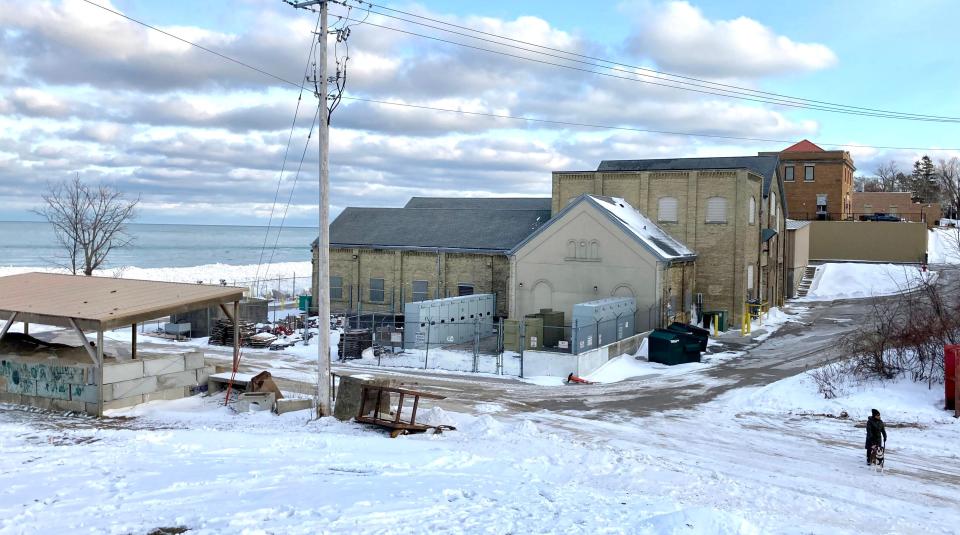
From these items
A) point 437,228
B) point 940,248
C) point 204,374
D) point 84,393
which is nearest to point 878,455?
point 204,374

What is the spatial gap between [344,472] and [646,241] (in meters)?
25.2

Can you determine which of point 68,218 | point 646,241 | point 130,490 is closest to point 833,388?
point 646,241

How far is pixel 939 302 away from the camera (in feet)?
77.0

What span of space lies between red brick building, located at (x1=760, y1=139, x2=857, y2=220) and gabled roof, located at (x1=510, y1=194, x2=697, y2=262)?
1694 inches

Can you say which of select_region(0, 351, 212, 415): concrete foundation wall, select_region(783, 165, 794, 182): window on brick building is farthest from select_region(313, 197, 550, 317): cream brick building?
select_region(783, 165, 794, 182): window on brick building

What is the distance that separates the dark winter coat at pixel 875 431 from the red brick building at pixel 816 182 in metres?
66.8

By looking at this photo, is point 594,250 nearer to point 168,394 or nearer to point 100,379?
point 168,394

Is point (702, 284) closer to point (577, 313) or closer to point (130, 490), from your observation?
point (577, 313)

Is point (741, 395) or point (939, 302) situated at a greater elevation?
point (939, 302)

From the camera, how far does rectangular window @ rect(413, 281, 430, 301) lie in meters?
44.8

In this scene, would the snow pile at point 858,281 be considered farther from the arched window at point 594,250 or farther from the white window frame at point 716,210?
the arched window at point 594,250

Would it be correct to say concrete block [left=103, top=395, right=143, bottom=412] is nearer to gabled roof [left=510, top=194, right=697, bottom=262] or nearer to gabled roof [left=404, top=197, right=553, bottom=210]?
gabled roof [left=510, top=194, right=697, bottom=262]

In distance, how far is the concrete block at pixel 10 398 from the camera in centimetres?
1978

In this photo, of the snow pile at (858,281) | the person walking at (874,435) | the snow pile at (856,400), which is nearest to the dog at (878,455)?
the person walking at (874,435)
